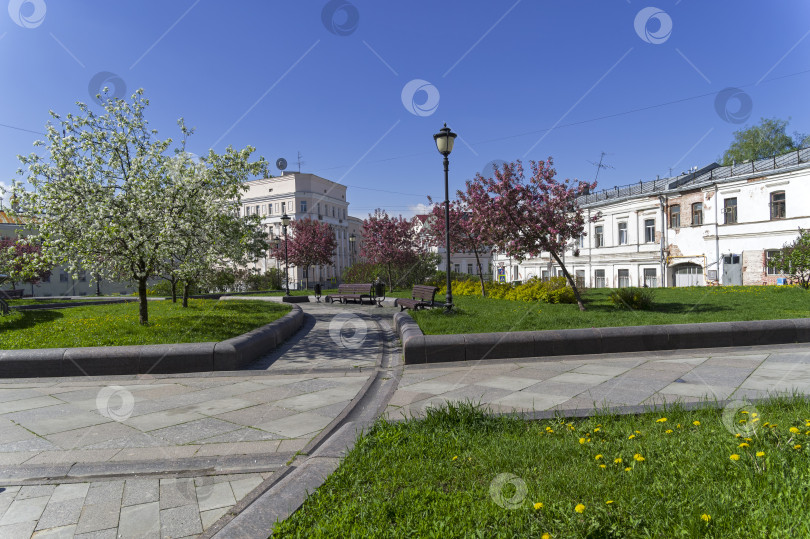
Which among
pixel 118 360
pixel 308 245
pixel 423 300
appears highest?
pixel 308 245

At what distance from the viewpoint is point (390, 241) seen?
29891 millimetres

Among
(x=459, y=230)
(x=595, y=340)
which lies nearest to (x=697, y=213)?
(x=459, y=230)

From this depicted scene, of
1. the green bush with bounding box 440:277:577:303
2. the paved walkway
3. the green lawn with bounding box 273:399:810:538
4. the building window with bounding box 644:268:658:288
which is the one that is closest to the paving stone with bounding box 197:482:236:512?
the paved walkway

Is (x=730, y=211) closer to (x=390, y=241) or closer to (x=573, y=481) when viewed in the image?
(x=390, y=241)

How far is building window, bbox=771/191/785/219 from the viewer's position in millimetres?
27266

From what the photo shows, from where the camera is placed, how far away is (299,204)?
70500mm

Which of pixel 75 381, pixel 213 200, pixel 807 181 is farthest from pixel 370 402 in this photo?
pixel 807 181

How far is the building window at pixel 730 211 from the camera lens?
96.4 ft

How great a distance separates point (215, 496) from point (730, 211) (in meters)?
34.8

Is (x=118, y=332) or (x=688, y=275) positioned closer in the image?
(x=118, y=332)

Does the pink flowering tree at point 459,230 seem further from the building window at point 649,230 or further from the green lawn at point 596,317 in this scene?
the building window at point 649,230

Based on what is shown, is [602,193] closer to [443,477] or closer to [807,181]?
[807,181]

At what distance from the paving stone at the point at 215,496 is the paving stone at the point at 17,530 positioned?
38.2 inches

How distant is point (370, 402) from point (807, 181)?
31222mm
